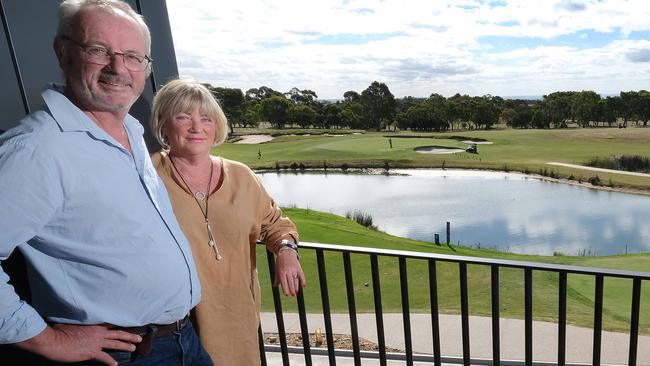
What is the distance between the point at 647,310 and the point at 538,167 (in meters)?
28.7

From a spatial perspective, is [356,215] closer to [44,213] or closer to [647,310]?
[647,310]

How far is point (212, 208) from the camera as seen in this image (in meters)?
1.30

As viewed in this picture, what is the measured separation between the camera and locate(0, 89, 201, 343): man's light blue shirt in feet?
2.59

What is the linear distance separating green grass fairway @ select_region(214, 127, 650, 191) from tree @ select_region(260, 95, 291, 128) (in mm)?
3070

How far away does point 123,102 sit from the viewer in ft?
3.30

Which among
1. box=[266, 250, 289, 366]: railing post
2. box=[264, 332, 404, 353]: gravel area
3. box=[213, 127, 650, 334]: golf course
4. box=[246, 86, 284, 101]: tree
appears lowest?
box=[213, 127, 650, 334]: golf course

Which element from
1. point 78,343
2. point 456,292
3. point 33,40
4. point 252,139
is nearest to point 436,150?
point 252,139

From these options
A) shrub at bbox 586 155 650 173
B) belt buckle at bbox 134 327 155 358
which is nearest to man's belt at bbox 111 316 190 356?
belt buckle at bbox 134 327 155 358

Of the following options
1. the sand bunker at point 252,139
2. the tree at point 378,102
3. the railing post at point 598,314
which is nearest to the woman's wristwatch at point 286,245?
the railing post at point 598,314

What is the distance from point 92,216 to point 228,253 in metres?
0.48

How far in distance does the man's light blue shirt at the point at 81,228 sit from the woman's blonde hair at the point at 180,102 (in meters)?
0.19

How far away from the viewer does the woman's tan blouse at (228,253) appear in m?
1.29

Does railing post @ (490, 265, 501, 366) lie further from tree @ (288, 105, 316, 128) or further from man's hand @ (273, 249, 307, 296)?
tree @ (288, 105, 316, 128)

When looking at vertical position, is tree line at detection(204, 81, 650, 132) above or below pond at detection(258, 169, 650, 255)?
above
